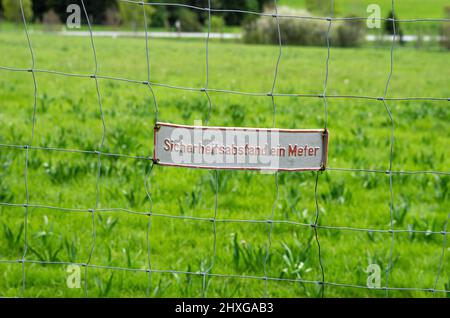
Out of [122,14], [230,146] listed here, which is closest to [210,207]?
[230,146]

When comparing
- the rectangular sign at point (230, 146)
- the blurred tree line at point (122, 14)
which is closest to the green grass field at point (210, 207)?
the rectangular sign at point (230, 146)

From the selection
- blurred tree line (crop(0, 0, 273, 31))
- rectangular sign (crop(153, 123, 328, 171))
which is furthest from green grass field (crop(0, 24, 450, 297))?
blurred tree line (crop(0, 0, 273, 31))

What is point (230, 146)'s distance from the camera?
8.25ft

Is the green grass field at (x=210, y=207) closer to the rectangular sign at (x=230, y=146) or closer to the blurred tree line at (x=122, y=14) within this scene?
the rectangular sign at (x=230, y=146)

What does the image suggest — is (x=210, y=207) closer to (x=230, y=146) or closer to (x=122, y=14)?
(x=230, y=146)

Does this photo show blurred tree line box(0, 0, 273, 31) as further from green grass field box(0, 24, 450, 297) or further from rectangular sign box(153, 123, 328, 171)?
rectangular sign box(153, 123, 328, 171)

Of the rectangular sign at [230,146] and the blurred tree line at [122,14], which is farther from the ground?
the blurred tree line at [122,14]

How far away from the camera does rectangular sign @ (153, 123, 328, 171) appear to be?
2.51 m

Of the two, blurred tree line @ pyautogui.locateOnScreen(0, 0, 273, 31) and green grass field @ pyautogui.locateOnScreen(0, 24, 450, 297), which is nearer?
green grass field @ pyautogui.locateOnScreen(0, 24, 450, 297)

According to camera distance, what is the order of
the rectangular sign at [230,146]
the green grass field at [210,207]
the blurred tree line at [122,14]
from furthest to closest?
the blurred tree line at [122,14]
the green grass field at [210,207]
the rectangular sign at [230,146]

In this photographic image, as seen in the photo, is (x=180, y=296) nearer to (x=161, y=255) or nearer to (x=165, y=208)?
(x=161, y=255)

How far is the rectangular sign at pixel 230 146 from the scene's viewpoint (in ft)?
8.23
